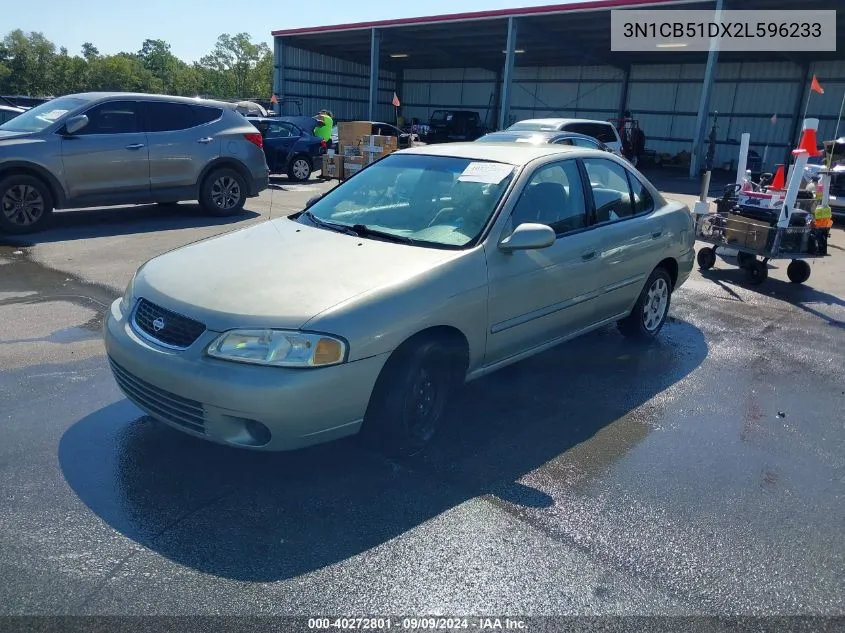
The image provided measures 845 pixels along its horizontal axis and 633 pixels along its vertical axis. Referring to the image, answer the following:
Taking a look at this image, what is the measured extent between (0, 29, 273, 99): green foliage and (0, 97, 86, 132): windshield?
55842mm

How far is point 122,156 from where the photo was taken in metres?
9.41

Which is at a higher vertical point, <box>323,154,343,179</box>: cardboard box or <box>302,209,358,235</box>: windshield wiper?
<box>302,209,358,235</box>: windshield wiper

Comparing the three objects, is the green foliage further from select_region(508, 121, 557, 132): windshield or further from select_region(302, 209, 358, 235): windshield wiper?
select_region(302, 209, 358, 235): windshield wiper

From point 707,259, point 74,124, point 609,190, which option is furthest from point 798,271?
point 74,124

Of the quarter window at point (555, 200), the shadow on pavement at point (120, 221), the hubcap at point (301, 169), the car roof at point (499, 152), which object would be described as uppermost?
the car roof at point (499, 152)

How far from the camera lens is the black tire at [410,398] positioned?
346 centimetres

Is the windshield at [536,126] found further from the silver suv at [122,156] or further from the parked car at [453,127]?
the parked car at [453,127]

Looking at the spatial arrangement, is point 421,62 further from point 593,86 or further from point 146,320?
point 146,320

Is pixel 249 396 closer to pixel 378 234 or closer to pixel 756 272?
pixel 378 234

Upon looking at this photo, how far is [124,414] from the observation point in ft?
13.3

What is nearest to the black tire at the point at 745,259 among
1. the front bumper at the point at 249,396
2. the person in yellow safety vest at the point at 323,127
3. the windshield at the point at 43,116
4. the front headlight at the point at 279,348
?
the front bumper at the point at 249,396

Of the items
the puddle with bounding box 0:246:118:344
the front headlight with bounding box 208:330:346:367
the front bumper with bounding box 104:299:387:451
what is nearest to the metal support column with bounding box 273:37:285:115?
the puddle with bounding box 0:246:118:344

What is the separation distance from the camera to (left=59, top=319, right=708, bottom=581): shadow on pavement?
2947 millimetres

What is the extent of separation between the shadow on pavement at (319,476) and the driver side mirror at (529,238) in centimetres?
109
